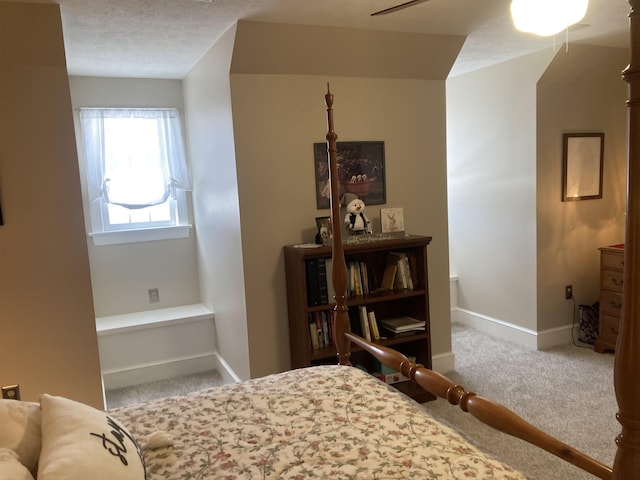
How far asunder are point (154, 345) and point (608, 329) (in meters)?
3.42

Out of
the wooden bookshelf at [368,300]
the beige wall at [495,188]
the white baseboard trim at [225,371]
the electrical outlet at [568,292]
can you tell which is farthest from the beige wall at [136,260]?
the electrical outlet at [568,292]

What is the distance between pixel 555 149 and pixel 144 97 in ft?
10.7

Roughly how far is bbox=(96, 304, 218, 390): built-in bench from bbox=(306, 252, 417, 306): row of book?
4.25 ft

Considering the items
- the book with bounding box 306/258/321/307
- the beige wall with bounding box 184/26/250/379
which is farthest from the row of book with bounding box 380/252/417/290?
the beige wall with bounding box 184/26/250/379

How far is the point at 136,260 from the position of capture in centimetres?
411

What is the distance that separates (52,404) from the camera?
133 centimetres

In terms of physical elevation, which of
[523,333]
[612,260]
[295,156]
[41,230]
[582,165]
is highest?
[295,156]

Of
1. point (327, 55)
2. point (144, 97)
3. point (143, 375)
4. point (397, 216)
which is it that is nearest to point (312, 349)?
point (397, 216)

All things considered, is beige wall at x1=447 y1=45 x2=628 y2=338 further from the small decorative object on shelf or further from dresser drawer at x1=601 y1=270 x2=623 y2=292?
the small decorative object on shelf

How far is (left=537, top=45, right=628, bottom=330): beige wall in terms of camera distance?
390 centimetres

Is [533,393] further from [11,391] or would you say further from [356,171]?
[11,391]

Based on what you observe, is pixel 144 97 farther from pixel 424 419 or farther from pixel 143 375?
pixel 424 419

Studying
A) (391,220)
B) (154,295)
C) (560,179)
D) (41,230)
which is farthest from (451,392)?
(154,295)

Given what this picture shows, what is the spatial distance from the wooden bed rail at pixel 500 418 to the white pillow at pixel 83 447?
2.92 ft
